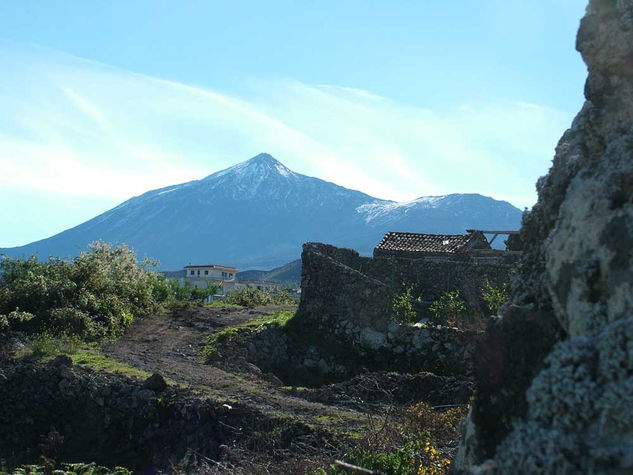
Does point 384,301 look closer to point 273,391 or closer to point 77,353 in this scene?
point 273,391

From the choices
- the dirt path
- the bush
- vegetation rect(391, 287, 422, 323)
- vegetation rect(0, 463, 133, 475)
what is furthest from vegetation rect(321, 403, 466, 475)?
the bush

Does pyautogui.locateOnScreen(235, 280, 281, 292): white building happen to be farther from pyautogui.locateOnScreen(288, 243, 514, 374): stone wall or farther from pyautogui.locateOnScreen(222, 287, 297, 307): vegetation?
pyautogui.locateOnScreen(288, 243, 514, 374): stone wall

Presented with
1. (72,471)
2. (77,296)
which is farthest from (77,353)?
(72,471)

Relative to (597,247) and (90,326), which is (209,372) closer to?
(90,326)

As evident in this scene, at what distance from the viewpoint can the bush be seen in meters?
17.8

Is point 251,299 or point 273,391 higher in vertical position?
point 251,299

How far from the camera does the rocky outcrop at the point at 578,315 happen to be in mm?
2568

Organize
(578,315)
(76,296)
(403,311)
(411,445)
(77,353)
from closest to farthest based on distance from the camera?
(578,315)
(411,445)
(77,353)
(403,311)
(76,296)

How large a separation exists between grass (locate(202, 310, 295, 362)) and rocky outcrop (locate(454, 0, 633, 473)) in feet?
41.8

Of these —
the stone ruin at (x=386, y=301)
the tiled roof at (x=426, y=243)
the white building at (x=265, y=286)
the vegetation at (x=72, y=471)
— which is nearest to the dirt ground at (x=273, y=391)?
the vegetation at (x=72, y=471)

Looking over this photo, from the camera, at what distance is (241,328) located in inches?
706

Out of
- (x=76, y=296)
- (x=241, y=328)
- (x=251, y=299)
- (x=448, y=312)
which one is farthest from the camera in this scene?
(x=251, y=299)

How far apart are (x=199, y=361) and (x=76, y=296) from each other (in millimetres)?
5250

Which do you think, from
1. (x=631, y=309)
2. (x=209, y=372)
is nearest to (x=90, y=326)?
(x=209, y=372)
